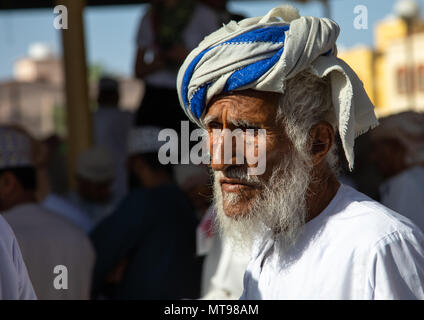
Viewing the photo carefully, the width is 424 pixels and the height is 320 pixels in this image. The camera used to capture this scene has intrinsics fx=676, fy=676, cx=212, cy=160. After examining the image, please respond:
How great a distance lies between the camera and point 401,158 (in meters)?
4.62

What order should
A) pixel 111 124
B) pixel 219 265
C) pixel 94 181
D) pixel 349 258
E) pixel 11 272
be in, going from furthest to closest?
pixel 111 124 → pixel 94 181 → pixel 219 265 → pixel 11 272 → pixel 349 258

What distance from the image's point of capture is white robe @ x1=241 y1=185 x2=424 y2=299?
1795 millimetres

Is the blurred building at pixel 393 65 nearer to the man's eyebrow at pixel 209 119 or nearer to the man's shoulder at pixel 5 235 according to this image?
the man's eyebrow at pixel 209 119

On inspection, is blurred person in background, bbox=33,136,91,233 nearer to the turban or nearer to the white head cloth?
the white head cloth

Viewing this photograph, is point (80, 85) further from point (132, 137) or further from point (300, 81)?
point (300, 81)

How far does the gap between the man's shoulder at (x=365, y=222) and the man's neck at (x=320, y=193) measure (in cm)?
6

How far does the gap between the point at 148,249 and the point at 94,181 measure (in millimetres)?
1713

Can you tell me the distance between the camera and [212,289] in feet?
12.3

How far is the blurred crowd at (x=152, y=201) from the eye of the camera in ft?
11.3

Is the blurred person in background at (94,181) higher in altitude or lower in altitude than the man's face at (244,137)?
lower

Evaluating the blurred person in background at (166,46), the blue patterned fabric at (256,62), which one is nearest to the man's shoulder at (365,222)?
the blue patterned fabric at (256,62)

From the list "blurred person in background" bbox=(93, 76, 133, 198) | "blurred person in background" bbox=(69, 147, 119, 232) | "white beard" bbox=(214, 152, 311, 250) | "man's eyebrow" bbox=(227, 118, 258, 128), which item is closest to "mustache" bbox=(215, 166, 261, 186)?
"white beard" bbox=(214, 152, 311, 250)

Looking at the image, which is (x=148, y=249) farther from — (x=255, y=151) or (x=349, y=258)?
(x=349, y=258)

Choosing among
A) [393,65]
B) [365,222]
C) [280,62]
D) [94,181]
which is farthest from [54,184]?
[393,65]
